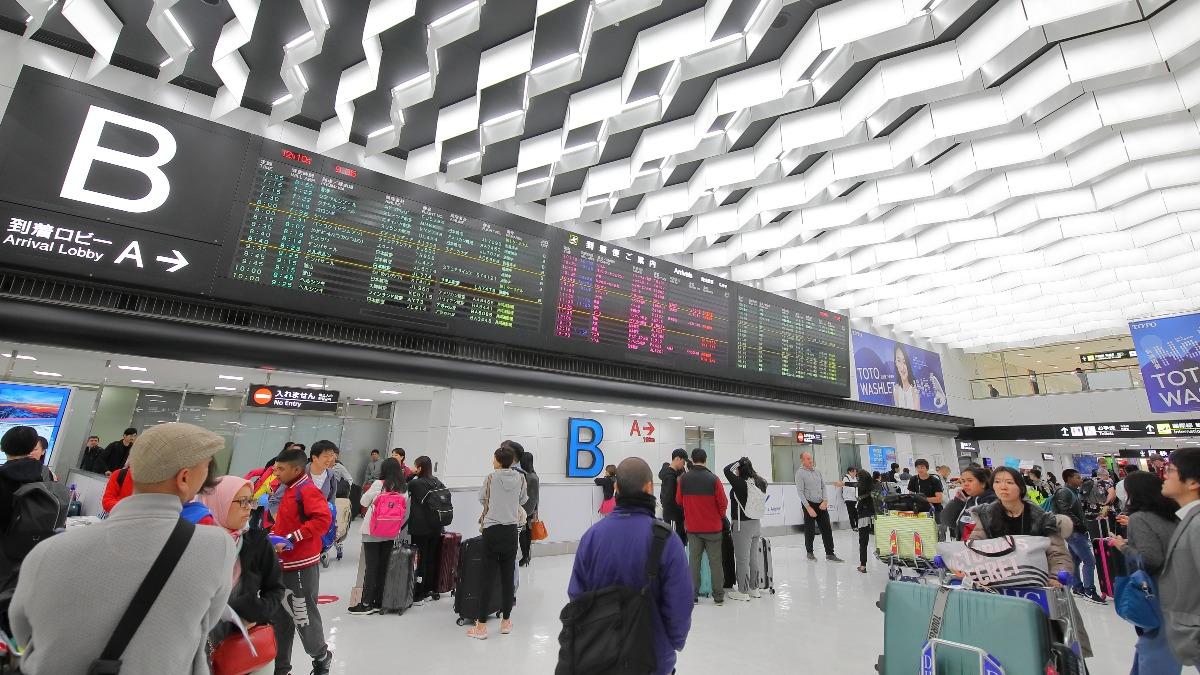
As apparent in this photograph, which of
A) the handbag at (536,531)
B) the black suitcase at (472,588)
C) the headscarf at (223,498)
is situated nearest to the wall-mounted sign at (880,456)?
the handbag at (536,531)

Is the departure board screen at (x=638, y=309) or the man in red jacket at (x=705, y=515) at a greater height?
the departure board screen at (x=638, y=309)

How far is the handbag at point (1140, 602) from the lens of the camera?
2.66m

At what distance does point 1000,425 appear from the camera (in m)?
15.0

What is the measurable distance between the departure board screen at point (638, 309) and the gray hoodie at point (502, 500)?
231cm

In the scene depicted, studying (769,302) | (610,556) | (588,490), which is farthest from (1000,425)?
(610,556)

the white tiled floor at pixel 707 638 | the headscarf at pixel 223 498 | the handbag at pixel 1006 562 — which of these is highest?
the headscarf at pixel 223 498

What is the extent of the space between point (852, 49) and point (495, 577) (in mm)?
5433

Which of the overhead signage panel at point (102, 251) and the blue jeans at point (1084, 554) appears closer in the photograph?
the overhead signage panel at point (102, 251)

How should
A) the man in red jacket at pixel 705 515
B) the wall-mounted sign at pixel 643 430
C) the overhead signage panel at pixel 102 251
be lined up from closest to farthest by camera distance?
the overhead signage panel at pixel 102 251, the man in red jacket at pixel 705 515, the wall-mounted sign at pixel 643 430

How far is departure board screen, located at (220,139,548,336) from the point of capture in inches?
197

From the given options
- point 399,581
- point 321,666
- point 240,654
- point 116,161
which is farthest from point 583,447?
point 240,654

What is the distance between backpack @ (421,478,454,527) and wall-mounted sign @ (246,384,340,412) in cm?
353

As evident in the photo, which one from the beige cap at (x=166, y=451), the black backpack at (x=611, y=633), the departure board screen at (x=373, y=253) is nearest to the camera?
the beige cap at (x=166, y=451)

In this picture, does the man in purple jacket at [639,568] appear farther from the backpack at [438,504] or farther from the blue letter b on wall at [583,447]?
the blue letter b on wall at [583,447]
